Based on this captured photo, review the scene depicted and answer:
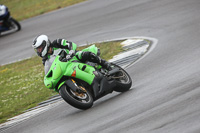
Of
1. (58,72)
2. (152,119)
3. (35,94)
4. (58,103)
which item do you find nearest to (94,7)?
(35,94)

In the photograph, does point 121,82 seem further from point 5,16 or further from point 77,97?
point 5,16

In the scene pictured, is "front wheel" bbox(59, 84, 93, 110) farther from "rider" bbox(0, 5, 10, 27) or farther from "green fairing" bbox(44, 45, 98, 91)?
"rider" bbox(0, 5, 10, 27)

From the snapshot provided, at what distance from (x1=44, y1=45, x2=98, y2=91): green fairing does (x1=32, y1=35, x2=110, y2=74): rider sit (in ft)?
0.60

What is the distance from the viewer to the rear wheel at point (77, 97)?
685cm

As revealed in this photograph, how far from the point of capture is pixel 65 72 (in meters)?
7.23

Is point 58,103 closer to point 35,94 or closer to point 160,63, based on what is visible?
point 35,94

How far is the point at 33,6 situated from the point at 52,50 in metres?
19.2

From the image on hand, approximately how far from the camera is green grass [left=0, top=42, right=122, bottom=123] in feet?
31.9

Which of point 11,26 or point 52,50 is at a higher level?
point 52,50

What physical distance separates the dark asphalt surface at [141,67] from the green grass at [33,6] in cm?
394

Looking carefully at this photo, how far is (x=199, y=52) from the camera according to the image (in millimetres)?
9320

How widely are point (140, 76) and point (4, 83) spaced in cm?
553

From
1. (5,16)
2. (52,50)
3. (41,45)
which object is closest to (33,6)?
(5,16)

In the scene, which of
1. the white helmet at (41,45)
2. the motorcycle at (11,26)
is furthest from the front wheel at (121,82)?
the motorcycle at (11,26)
